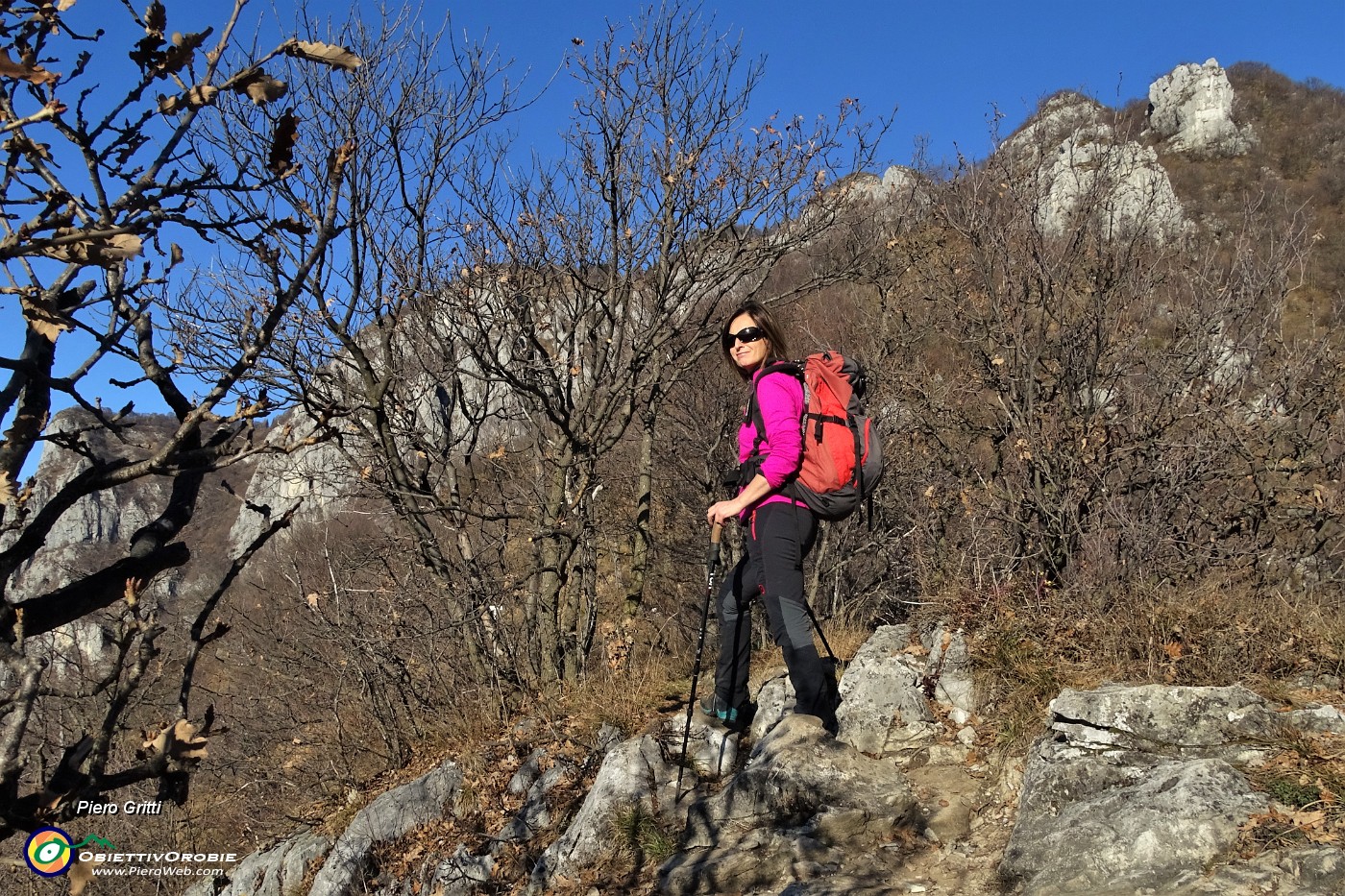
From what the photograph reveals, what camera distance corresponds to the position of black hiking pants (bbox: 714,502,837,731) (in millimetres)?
3996

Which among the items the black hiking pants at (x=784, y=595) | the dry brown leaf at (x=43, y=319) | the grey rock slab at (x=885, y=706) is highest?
the dry brown leaf at (x=43, y=319)

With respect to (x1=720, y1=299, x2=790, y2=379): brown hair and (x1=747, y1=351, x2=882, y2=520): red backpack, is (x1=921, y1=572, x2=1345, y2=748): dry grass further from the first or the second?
(x1=720, y1=299, x2=790, y2=379): brown hair

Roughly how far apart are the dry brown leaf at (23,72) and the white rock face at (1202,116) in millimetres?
46752

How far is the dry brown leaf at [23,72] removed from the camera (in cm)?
138

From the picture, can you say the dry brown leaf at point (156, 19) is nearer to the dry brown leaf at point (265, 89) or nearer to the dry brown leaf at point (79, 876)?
the dry brown leaf at point (265, 89)

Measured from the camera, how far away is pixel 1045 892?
300cm

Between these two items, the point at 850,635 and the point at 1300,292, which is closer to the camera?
the point at 850,635

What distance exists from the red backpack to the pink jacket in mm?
40

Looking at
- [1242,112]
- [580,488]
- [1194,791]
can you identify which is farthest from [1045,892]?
[1242,112]

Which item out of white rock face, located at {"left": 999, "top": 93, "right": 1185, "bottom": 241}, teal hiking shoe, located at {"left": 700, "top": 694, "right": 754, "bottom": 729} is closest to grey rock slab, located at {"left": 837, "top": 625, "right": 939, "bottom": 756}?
teal hiking shoe, located at {"left": 700, "top": 694, "right": 754, "bottom": 729}

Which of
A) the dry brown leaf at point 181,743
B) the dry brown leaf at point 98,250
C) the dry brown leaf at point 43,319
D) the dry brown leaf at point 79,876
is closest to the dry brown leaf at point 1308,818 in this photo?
the dry brown leaf at point 181,743

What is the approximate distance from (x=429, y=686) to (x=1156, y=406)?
552 centimetres

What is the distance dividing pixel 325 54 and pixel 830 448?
9.17ft

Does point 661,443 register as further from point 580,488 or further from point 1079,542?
point 1079,542
